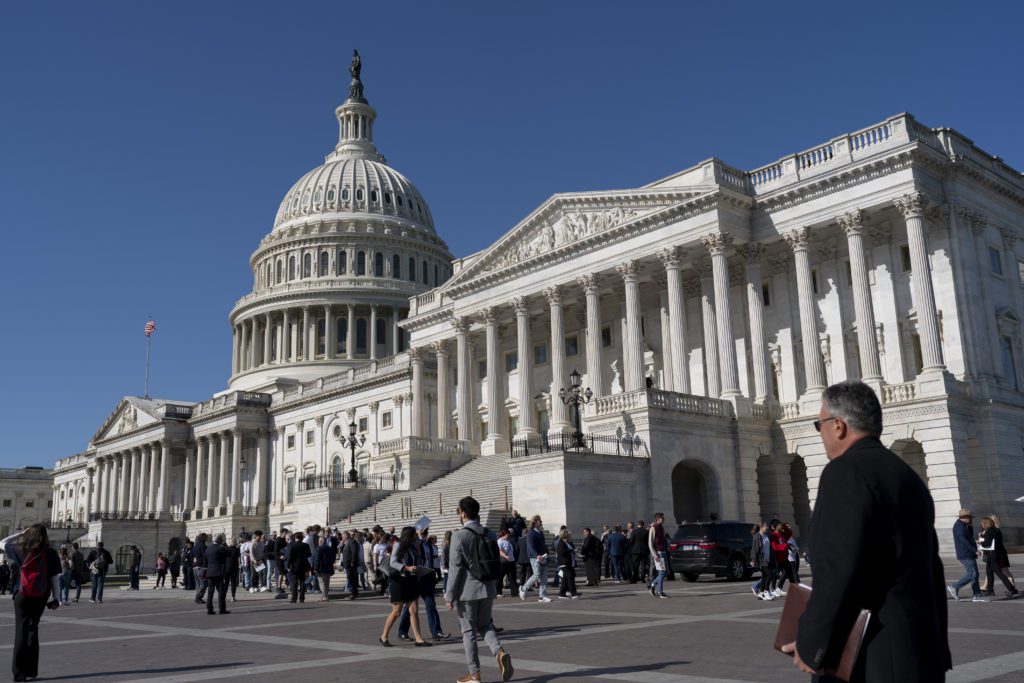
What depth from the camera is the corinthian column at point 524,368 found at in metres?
52.1

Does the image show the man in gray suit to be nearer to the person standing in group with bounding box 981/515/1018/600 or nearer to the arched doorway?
the person standing in group with bounding box 981/515/1018/600

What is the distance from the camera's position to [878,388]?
39531 millimetres

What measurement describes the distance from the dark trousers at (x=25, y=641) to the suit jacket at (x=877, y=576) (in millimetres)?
11029

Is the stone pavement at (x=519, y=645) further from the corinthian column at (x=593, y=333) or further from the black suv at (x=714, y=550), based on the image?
the corinthian column at (x=593, y=333)

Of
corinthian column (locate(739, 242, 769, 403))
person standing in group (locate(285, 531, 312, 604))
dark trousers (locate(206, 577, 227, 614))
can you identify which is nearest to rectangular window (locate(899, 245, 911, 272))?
corinthian column (locate(739, 242, 769, 403))

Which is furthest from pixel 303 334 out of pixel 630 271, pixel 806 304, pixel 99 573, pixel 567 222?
pixel 99 573

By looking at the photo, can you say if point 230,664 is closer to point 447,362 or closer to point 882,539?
point 882,539

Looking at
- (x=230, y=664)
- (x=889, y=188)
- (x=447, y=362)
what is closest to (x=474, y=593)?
(x=230, y=664)

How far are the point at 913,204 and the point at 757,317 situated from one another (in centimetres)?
863

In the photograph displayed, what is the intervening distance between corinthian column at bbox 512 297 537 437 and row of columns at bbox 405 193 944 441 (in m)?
0.05

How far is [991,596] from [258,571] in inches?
937

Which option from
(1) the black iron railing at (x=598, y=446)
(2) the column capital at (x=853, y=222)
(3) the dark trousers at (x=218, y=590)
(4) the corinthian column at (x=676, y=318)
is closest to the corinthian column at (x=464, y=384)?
(4) the corinthian column at (x=676, y=318)

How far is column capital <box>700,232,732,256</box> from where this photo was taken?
44188 millimetres

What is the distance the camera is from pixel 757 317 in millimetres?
45062
